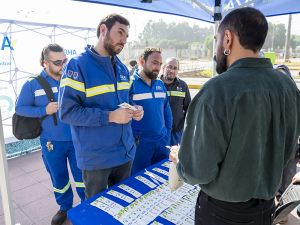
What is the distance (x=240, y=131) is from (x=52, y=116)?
6.32 ft

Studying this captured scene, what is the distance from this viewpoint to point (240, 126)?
3.34ft

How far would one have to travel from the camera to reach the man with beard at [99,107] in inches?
68.3

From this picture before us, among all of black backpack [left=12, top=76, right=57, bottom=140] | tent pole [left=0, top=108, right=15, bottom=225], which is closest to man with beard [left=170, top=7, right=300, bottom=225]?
tent pole [left=0, top=108, right=15, bottom=225]

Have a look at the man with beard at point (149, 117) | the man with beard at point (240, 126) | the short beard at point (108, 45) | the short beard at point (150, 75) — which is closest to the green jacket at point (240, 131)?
the man with beard at point (240, 126)

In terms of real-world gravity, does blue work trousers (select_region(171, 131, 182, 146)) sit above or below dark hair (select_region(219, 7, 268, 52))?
below

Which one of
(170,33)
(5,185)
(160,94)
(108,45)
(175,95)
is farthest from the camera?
(170,33)

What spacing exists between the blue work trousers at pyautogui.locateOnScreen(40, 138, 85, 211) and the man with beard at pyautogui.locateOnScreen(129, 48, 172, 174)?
1.94 feet

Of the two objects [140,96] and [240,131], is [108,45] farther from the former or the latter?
[240,131]

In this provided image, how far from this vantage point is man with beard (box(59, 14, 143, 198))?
5.69ft

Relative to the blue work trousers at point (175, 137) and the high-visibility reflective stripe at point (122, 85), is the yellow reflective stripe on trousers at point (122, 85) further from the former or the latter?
the blue work trousers at point (175, 137)

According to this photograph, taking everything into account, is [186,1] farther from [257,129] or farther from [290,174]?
[290,174]

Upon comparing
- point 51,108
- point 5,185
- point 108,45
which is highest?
point 108,45

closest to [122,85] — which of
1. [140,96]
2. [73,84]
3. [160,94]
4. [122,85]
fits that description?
[122,85]

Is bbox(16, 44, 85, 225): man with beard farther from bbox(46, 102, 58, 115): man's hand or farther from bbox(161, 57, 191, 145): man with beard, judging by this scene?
bbox(161, 57, 191, 145): man with beard
